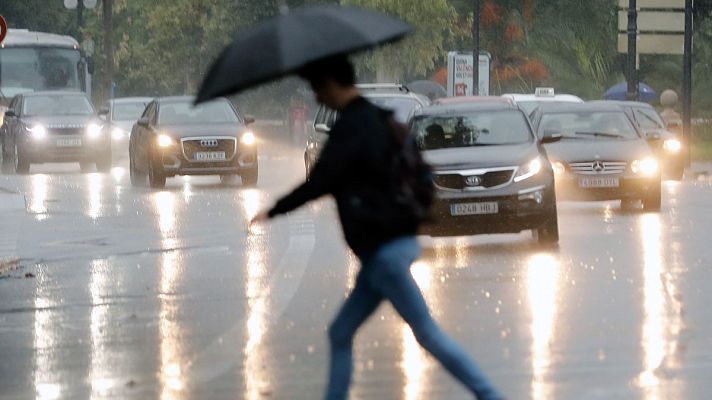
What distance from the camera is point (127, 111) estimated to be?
1860 inches

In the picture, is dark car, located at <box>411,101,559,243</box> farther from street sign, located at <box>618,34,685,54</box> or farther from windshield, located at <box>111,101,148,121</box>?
windshield, located at <box>111,101,148,121</box>

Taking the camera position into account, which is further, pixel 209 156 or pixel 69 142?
pixel 69 142

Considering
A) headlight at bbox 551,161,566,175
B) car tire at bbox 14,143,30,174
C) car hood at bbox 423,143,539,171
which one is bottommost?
car tire at bbox 14,143,30,174

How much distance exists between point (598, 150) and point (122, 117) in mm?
23887

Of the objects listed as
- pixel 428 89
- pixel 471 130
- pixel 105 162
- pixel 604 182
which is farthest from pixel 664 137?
pixel 428 89

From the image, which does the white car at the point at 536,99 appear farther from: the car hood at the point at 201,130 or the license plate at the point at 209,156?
the license plate at the point at 209,156

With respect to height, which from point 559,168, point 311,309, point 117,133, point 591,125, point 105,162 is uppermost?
point 311,309

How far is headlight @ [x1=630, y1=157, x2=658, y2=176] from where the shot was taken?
79.9ft

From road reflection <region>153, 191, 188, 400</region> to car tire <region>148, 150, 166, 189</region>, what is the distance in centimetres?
915

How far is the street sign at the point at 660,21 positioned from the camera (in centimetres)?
4334

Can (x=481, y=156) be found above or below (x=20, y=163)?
above

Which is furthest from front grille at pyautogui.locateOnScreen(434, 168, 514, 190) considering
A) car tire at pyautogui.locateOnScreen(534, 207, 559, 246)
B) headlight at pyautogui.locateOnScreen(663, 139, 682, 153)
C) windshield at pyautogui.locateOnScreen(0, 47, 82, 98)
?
windshield at pyautogui.locateOnScreen(0, 47, 82, 98)

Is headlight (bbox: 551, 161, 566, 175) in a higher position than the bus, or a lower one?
higher

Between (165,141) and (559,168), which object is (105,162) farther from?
(559,168)
